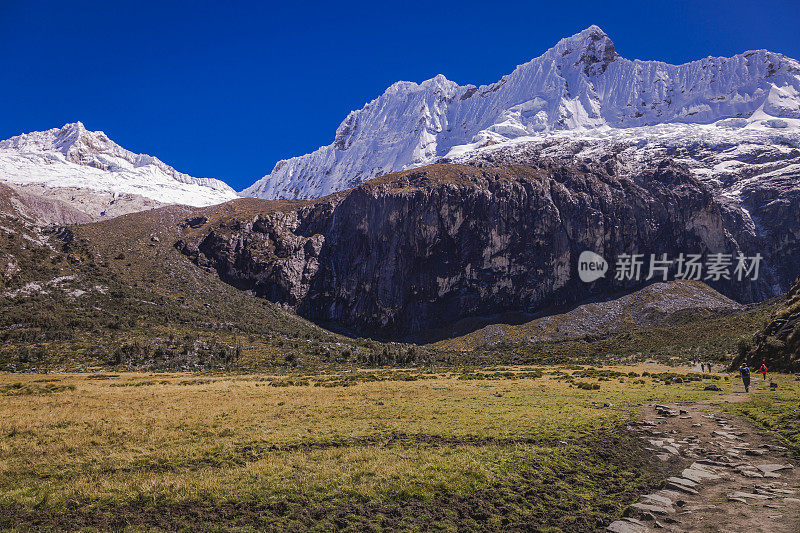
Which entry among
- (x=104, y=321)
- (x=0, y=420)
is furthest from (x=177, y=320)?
(x=0, y=420)

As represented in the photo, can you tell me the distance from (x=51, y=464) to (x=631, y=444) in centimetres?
2945

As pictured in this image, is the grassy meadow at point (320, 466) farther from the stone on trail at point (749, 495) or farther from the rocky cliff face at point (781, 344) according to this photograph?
the rocky cliff face at point (781, 344)

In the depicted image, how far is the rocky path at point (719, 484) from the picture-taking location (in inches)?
480

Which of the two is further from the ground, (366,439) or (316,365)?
(366,439)

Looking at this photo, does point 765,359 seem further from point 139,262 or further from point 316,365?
point 139,262

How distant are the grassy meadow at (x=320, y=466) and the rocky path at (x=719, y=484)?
123 centimetres

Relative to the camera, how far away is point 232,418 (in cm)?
2948

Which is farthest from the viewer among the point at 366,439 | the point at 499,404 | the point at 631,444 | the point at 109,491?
the point at 499,404

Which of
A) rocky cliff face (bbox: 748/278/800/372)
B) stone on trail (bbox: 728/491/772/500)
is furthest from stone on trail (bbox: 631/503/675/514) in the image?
rocky cliff face (bbox: 748/278/800/372)

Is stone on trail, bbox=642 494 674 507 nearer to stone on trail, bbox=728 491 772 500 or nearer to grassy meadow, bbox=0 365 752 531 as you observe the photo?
grassy meadow, bbox=0 365 752 531

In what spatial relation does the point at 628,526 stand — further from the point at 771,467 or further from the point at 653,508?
the point at 771,467

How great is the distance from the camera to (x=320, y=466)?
1752cm

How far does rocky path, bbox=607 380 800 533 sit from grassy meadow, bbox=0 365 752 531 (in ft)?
4.05

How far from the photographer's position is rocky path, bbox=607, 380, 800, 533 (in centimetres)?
1220
